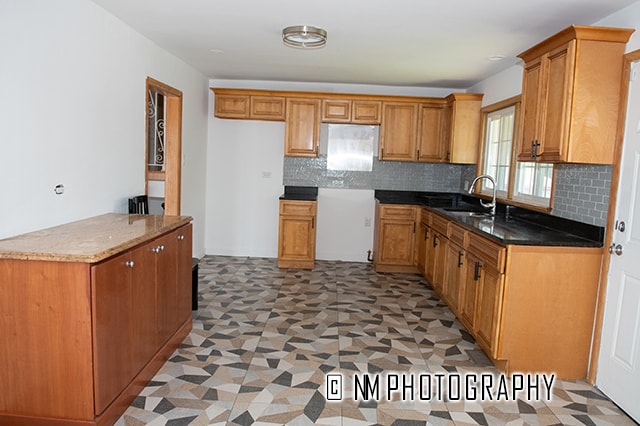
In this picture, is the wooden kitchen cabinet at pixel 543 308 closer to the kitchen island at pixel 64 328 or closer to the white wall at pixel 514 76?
the white wall at pixel 514 76

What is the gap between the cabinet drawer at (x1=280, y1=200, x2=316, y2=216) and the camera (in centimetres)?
576

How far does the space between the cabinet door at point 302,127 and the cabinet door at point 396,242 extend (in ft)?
4.34

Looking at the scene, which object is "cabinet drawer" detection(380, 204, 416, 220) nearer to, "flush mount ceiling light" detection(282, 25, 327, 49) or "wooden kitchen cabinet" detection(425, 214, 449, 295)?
"wooden kitchen cabinet" detection(425, 214, 449, 295)

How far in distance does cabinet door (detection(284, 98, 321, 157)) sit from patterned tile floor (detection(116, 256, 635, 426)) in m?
1.89

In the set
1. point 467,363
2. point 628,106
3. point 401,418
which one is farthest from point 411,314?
point 628,106

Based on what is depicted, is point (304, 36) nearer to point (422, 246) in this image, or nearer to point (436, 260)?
point (436, 260)

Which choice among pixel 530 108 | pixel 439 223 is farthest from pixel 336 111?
pixel 530 108

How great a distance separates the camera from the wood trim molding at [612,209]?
281cm

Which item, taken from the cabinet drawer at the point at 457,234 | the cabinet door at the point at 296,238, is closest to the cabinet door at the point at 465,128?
the cabinet drawer at the point at 457,234

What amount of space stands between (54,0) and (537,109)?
3.17m

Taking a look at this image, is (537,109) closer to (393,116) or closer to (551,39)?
(551,39)

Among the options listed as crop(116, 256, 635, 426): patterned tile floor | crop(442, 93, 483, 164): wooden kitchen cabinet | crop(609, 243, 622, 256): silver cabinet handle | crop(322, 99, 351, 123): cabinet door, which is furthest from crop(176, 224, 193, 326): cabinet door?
crop(442, 93, 483, 164): wooden kitchen cabinet

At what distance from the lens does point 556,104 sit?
301 centimetres

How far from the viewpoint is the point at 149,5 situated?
3195 mm
